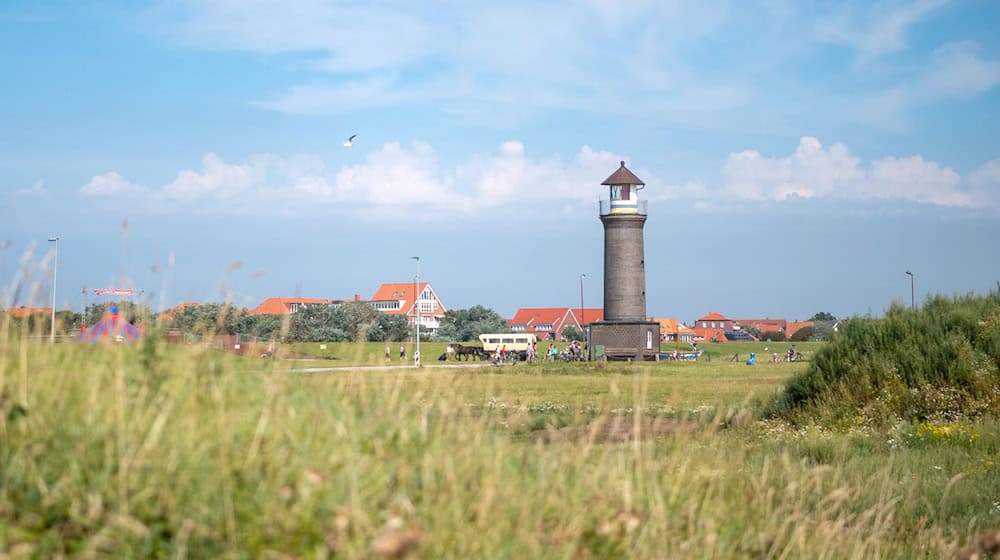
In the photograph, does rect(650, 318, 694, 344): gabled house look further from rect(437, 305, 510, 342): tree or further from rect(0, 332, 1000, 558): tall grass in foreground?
rect(0, 332, 1000, 558): tall grass in foreground

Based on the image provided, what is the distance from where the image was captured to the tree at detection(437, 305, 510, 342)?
10731 centimetres

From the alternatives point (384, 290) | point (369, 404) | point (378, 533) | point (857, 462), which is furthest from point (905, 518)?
point (384, 290)

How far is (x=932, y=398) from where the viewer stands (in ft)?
53.5

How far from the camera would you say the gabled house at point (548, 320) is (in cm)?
14688

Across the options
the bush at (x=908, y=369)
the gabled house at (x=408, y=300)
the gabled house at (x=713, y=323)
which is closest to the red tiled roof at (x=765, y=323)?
the gabled house at (x=713, y=323)

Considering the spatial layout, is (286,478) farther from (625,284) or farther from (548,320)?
(548,320)

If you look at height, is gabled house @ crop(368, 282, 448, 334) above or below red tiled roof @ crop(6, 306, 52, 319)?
above

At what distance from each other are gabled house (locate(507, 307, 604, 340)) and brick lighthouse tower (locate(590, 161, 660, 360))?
7844 centimetres

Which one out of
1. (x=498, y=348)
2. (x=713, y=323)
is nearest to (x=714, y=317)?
(x=713, y=323)

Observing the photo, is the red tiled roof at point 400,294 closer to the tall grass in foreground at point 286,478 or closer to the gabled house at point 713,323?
the gabled house at point 713,323

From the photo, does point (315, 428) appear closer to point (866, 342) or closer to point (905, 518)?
point (905, 518)

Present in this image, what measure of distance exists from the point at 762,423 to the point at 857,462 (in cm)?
581

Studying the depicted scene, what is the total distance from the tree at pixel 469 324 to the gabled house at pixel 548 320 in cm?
3320

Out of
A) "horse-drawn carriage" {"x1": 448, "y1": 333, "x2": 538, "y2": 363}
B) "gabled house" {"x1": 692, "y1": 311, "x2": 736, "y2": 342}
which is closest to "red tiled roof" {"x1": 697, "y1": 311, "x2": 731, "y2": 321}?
"gabled house" {"x1": 692, "y1": 311, "x2": 736, "y2": 342}
